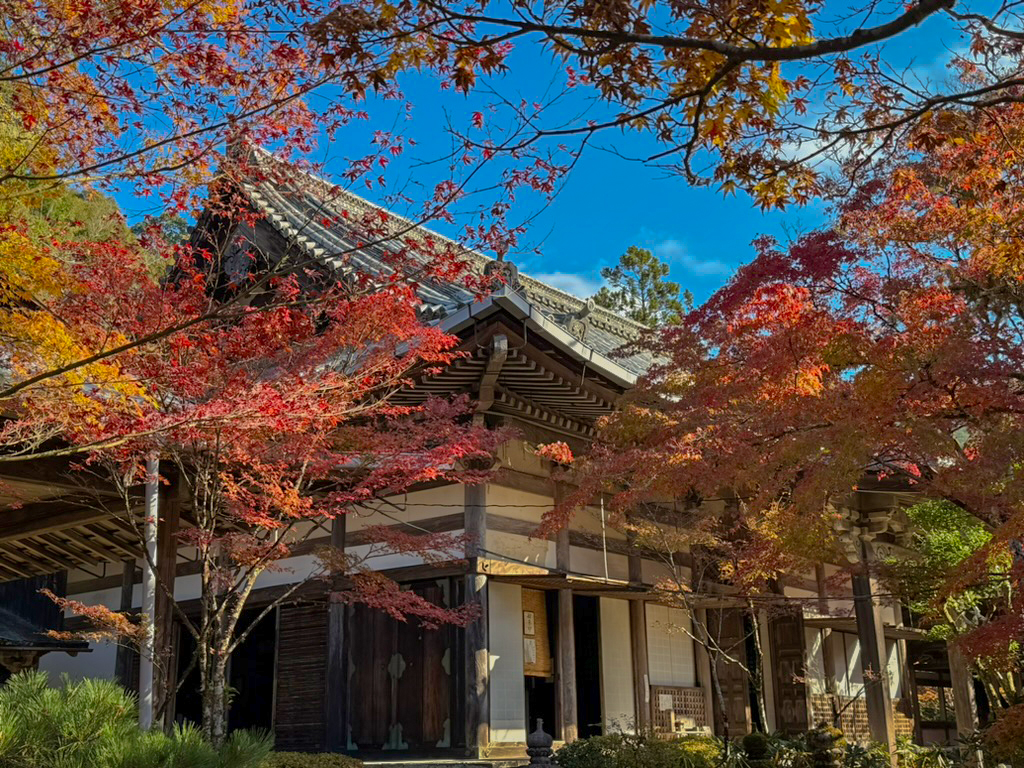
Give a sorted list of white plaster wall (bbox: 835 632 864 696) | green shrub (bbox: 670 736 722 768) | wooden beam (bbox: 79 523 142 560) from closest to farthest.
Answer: green shrub (bbox: 670 736 722 768)
wooden beam (bbox: 79 523 142 560)
white plaster wall (bbox: 835 632 864 696)

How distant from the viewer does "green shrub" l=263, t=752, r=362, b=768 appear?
8.11 m

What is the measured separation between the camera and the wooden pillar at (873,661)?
12977 millimetres

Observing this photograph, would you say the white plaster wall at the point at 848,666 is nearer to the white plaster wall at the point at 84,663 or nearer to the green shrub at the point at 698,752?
the green shrub at the point at 698,752

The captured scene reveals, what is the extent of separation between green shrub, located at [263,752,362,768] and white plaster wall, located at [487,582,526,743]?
8.93 feet

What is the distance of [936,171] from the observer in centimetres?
749

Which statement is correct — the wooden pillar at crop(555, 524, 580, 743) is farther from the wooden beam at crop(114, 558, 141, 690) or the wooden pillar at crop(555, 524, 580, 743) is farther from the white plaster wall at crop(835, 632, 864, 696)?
the white plaster wall at crop(835, 632, 864, 696)

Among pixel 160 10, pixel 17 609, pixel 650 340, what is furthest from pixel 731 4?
pixel 17 609

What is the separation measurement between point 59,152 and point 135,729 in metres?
3.46

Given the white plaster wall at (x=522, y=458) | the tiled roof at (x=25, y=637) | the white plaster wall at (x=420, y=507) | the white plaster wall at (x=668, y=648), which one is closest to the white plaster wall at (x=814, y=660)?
the white plaster wall at (x=668, y=648)

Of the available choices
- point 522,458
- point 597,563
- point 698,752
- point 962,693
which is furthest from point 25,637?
point 962,693

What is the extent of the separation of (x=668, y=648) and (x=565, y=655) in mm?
3122

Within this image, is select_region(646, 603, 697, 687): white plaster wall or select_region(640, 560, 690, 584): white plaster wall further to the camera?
select_region(646, 603, 697, 687): white plaster wall

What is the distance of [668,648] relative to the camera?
14.6m

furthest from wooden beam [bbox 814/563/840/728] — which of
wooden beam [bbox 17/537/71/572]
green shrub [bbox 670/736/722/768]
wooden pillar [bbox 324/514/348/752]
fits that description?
wooden beam [bbox 17/537/71/572]
